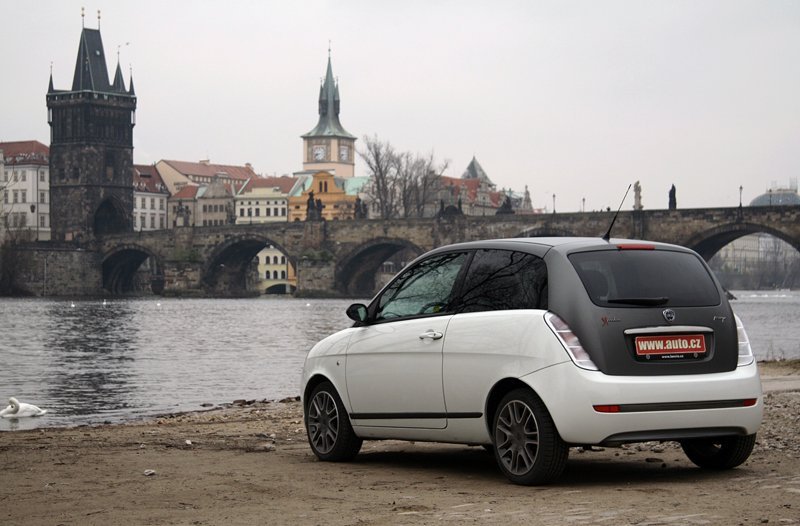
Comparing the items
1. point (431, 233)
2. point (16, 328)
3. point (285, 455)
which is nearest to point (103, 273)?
point (431, 233)

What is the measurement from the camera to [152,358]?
102 ft

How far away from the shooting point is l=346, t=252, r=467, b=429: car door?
316 inches

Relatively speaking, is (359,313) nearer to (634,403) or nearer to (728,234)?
(634,403)

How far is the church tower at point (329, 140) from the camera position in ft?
622

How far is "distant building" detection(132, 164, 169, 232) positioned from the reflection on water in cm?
9884

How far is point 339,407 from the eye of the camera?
879 cm

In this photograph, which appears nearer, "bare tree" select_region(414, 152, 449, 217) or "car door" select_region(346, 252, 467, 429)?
"car door" select_region(346, 252, 467, 429)

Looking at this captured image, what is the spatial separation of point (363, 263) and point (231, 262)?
580 inches

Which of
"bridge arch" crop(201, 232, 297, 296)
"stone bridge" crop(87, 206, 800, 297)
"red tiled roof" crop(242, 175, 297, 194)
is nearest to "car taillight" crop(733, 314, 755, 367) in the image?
"stone bridge" crop(87, 206, 800, 297)

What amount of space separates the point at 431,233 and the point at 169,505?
3526 inches

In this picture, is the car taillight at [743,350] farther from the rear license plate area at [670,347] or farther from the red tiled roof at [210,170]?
the red tiled roof at [210,170]

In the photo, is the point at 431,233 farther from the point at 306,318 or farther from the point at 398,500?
the point at 398,500

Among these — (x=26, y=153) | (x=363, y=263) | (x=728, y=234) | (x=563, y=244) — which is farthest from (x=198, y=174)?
(x=563, y=244)

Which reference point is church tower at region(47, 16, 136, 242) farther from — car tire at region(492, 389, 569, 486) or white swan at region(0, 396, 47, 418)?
car tire at region(492, 389, 569, 486)
